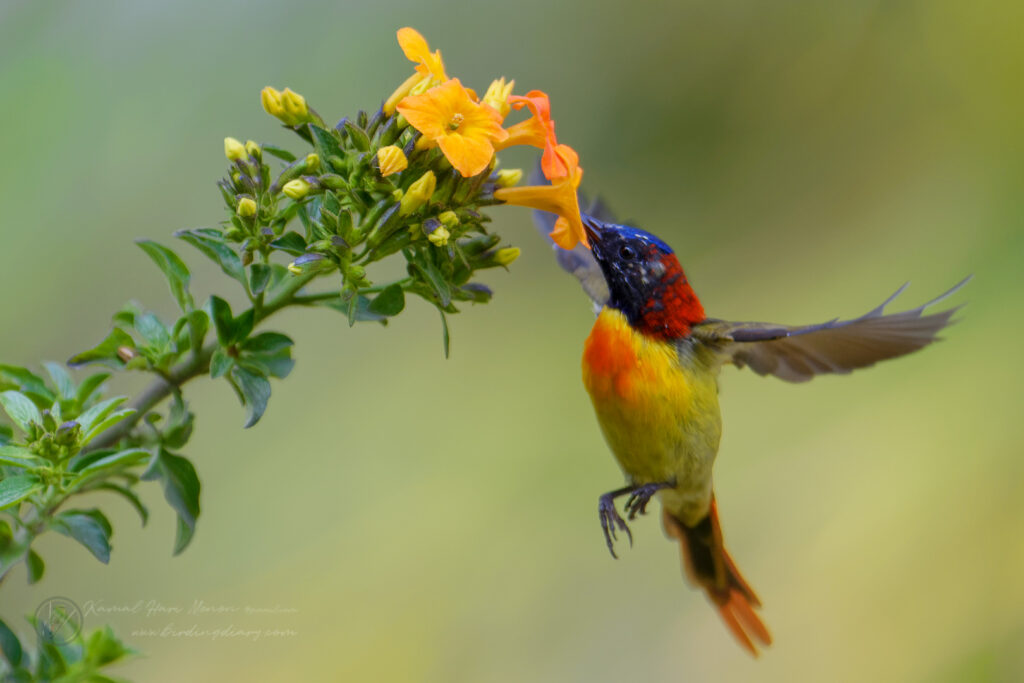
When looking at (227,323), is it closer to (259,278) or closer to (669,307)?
(259,278)

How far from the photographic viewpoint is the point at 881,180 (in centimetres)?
592

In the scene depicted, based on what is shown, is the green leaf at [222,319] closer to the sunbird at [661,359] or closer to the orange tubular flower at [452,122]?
the orange tubular flower at [452,122]

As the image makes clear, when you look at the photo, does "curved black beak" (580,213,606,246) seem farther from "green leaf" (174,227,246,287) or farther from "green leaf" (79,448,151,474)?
"green leaf" (79,448,151,474)

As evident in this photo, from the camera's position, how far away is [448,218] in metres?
1.46

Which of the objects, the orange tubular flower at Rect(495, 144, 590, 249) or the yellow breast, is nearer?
the orange tubular flower at Rect(495, 144, 590, 249)

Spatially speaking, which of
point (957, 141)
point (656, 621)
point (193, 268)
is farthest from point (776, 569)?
point (193, 268)

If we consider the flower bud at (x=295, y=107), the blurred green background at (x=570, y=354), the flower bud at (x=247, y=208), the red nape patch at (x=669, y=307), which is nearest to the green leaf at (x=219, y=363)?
the flower bud at (x=247, y=208)

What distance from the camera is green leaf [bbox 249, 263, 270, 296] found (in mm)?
1431

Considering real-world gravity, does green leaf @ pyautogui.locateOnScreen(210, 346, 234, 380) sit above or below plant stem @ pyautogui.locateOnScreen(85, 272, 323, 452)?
below

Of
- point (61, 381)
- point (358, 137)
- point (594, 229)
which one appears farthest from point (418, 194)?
point (594, 229)

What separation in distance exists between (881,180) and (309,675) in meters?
4.97

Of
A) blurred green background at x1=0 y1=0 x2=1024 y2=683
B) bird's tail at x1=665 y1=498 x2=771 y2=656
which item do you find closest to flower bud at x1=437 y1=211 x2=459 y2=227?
bird's tail at x1=665 y1=498 x2=771 y2=656

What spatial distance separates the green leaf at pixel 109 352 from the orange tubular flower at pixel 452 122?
0.64 metres

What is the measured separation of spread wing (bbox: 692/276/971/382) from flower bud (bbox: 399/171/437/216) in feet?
3.12
